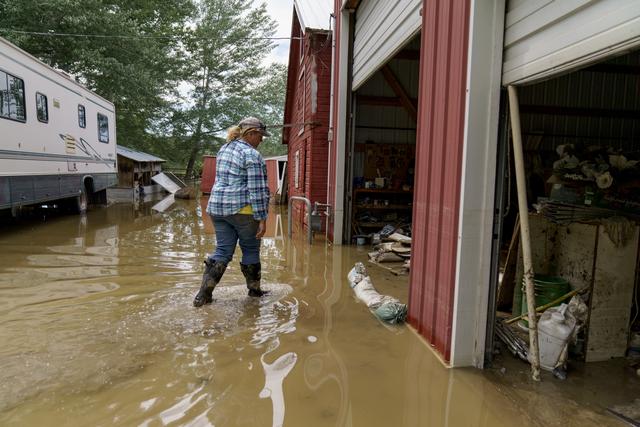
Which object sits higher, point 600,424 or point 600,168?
point 600,168

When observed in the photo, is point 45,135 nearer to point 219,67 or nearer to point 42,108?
point 42,108

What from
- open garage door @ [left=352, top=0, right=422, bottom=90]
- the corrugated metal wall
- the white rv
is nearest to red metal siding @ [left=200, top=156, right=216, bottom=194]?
the white rv

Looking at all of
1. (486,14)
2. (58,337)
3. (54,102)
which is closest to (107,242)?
(54,102)

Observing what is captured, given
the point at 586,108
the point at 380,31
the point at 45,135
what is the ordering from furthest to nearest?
the point at 45,135, the point at 586,108, the point at 380,31

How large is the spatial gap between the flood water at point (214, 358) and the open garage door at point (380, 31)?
305 centimetres

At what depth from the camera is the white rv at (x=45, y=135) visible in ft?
27.2

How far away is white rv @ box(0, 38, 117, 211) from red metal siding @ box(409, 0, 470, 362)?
769cm

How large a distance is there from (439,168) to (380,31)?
3531 mm

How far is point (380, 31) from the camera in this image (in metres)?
6.42

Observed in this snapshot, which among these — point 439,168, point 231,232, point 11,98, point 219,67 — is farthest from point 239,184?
point 219,67

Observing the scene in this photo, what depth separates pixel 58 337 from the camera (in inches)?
143

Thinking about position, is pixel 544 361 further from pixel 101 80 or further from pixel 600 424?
pixel 101 80

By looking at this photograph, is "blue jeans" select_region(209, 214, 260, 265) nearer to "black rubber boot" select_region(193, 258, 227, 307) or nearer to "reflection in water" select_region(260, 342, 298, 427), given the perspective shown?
"black rubber boot" select_region(193, 258, 227, 307)

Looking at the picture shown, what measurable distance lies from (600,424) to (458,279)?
118 cm
